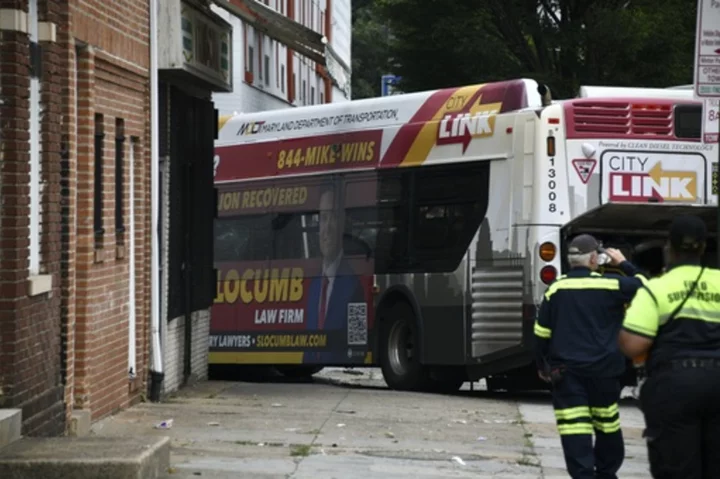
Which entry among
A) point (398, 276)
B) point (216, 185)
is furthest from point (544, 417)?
point (216, 185)

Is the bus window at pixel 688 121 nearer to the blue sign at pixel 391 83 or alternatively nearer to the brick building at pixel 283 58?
the brick building at pixel 283 58

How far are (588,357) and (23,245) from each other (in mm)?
3753

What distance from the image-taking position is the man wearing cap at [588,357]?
34.7 ft

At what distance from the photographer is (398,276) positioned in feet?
65.4

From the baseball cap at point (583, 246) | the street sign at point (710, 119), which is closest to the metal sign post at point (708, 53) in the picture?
the street sign at point (710, 119)

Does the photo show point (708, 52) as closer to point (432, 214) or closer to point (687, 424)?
point (687, 424)

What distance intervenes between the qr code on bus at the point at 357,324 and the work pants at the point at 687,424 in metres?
12.6

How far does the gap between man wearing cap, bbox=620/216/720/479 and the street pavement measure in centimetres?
403

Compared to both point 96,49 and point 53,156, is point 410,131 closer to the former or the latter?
point 96,49

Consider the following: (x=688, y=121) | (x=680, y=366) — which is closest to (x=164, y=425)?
(x=688, y=121)

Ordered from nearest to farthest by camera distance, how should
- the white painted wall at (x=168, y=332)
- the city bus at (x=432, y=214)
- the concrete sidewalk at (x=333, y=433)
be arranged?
the concrete sidewalk at (x=333, y=433) < the white painted wall at (x=168, y=332) < the city bus at (x=432, y=214)

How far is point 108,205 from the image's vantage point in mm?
15062

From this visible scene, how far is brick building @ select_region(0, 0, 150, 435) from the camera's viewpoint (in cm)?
1152

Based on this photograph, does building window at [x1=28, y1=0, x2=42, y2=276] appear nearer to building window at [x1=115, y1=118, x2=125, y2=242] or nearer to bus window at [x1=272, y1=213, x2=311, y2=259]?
building window at [x1=115, y1=118, x2=125, y2=242]
